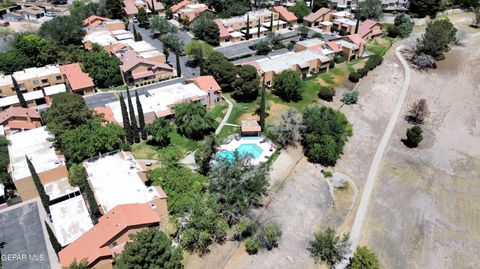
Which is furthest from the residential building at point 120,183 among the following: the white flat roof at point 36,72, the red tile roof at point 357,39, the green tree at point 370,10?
the green tree at point 370,10

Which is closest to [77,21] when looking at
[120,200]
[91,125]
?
[91,125]

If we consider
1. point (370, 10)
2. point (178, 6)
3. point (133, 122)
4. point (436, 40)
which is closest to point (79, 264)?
point (133, 122)

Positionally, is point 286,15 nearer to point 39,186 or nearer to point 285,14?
point 285,14

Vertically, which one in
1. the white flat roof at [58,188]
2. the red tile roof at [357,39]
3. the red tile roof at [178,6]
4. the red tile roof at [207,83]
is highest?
the red tile roof at [178,6]

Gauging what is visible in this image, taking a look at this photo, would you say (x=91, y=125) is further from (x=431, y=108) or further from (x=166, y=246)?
(x=431, y=108)

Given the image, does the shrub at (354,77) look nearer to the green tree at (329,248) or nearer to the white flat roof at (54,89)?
the green tree at (329,248)

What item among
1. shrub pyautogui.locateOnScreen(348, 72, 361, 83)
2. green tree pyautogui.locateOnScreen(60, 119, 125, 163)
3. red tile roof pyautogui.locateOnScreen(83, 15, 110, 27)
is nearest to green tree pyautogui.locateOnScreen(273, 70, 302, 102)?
shrub pyautogui.locateOnScreen(348, 72, 361, 83)
